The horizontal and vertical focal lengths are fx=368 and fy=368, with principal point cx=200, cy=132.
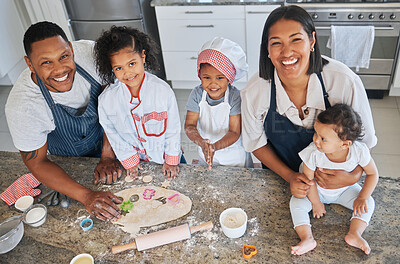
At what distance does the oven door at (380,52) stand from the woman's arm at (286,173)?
171 centimetres

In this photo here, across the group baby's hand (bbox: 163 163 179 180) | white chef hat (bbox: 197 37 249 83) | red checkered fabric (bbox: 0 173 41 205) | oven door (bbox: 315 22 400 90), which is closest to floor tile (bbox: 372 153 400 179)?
oven door (bbox: 315 22 400 90)

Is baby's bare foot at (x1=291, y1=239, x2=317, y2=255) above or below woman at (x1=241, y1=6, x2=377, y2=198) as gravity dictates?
below

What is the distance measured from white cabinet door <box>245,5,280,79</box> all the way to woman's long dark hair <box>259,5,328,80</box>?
175 cm

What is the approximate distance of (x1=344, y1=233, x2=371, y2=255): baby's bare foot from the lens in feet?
3.73

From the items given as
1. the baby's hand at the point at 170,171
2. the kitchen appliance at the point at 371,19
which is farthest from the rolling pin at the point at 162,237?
the kitchen appliance at the point at 371,19

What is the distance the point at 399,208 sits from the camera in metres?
1.28

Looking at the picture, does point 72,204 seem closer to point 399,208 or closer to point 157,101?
point 157,101

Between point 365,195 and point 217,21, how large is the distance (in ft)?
7.30

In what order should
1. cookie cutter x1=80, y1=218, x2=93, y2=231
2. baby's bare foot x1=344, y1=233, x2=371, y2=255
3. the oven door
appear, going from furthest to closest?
the oven door → cookie cutter x1=80, y1=218, x2=93, y2=231 → baby's bare foot x1=344, y1=233, x2=371, y2=255

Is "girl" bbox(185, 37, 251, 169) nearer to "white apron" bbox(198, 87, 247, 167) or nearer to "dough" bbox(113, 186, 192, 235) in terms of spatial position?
"white apron" bbox(198, 87, 247, 167)

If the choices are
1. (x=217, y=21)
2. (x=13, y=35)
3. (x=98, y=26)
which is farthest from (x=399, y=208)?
(x=13, y=35)

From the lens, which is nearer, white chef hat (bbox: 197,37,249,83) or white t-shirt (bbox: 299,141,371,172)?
white t-shirt (bbox: 299,141,371,172)

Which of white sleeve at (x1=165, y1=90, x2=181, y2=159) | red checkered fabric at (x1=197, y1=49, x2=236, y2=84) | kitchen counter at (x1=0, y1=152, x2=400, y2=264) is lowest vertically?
kitchen counter at (x1=0, y1=152, x2=400, y2=264)

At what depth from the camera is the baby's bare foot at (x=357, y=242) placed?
→ 3.73ft
